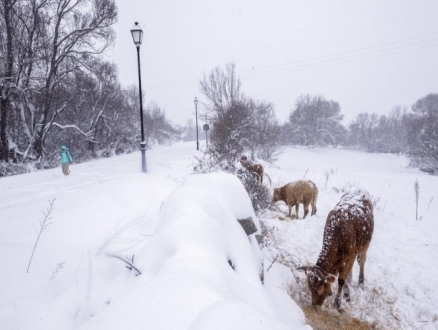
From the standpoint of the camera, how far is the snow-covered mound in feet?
4.04

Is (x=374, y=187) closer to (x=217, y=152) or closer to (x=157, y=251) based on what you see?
(x=217, y=152)

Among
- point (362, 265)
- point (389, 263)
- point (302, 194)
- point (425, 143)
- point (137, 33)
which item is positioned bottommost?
point (389, 263)

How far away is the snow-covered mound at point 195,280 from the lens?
1230 millimetres

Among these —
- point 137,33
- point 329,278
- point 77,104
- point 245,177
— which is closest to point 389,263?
point 329,278

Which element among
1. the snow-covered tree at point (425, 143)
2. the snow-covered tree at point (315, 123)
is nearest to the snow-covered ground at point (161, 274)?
the snow-covered tree at point (425, 143)

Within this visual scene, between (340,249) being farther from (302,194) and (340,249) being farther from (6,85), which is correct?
(6,85)

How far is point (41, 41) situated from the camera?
14.1 metres

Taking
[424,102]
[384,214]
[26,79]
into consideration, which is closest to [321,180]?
[384,214]

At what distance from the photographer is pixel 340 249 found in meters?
3.40

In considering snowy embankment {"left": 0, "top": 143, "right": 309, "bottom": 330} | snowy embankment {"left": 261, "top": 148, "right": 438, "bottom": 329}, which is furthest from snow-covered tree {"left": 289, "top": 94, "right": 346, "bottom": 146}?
snowy embankment {"left": 0, "top": 143, "right": 309, "bottom": 330}

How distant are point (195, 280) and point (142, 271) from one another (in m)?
0.88

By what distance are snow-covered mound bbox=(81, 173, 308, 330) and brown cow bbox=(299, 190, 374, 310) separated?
60cm

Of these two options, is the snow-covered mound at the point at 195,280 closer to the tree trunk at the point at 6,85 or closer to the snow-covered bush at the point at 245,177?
the snow-covered bush at the point at 245,177

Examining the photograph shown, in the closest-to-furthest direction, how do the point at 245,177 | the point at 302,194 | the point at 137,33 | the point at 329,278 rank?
1. the point at 329,278
2. the point at 245,177
3. the point at 302,194
4. the point at 137,33
